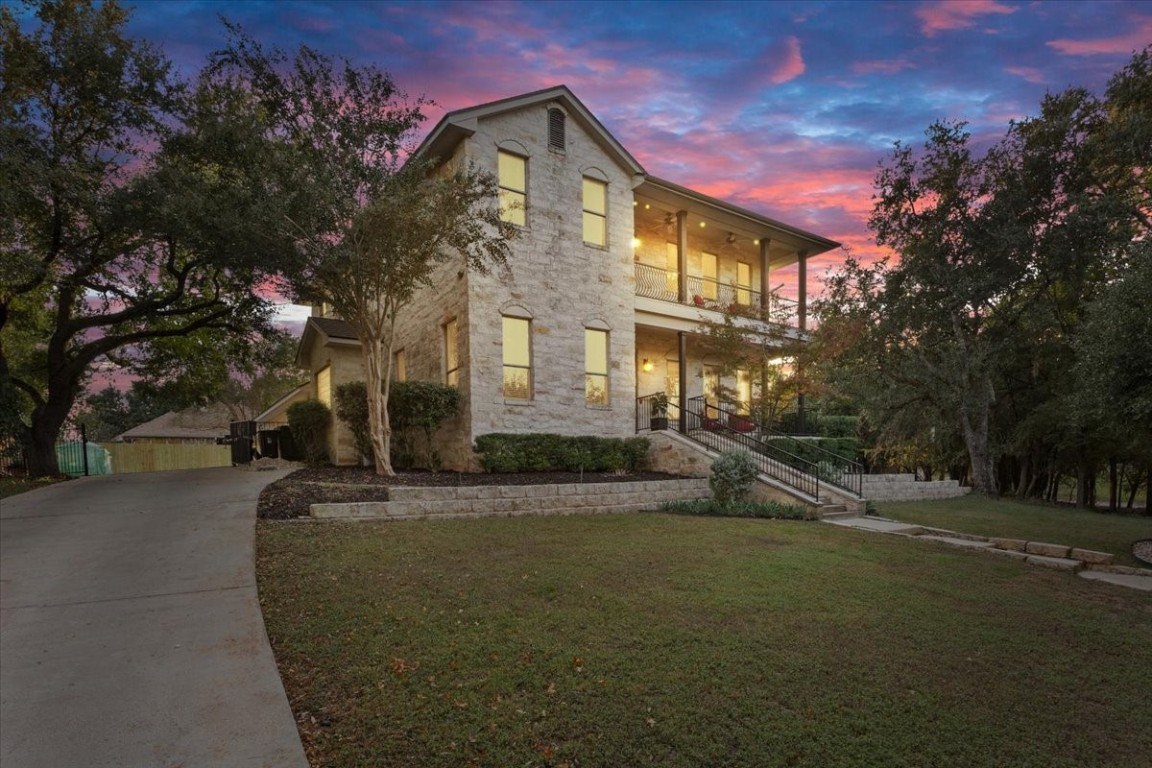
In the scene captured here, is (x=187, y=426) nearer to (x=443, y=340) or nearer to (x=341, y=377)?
(x=341, y=377)

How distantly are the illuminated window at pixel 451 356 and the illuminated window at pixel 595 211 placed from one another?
433 centimetres

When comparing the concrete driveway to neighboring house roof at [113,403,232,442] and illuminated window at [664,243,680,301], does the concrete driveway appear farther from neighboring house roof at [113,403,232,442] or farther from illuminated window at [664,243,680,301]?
neighboring house roof at [113,403,232,442]

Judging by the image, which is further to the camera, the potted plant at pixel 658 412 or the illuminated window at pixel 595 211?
the potted plant at pixel 658 412

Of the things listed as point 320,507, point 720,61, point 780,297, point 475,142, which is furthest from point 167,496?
point 780,297

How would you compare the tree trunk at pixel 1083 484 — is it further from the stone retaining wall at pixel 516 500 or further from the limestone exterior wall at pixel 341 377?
the limestone exterior wall at pixel 341 377

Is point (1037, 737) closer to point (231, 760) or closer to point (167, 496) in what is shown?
point (231, 760)

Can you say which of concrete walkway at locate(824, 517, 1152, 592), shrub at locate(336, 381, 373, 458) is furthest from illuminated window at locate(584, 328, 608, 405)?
concrete walkway at locate(824, 517, 1152, 592)

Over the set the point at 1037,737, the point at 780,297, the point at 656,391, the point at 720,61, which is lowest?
the point at 1037,737

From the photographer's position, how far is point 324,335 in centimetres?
1523

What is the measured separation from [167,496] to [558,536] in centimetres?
663

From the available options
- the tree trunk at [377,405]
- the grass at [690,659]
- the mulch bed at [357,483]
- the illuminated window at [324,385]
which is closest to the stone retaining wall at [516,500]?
the mulch bed at [357,483]

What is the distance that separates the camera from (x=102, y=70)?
38.1ft

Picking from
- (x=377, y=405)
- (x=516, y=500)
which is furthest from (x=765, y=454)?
(x=377, y=405)

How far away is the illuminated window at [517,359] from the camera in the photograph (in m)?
13.0
